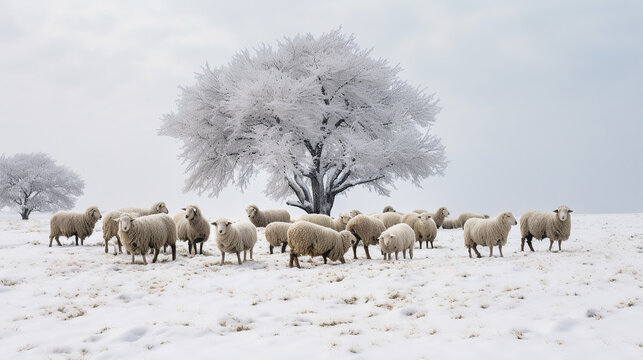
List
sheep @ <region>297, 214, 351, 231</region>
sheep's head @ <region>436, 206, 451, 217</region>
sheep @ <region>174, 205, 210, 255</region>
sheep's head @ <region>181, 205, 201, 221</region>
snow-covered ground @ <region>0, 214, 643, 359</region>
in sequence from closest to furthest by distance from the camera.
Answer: snow-covered ground @ <region>0, 214, 643, 359</region>, sheep's head @ <region>181, 205, 201, 221</region>, sheep @ <region>174, 205, 210, 255</region>, sheep @ <region>297, 214, 351, 231</region>, sheep's head @ <region>436, 206, 451, 217</region>

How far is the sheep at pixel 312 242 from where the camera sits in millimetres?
10578

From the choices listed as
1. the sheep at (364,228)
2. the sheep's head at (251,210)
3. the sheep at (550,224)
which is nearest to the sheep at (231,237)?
the sheep at (364,228)

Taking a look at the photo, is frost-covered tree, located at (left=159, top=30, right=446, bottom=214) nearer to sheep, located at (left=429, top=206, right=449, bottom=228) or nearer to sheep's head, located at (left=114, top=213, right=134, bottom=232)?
sheep, located at (left=429, top=206, right=449, bottom=228)

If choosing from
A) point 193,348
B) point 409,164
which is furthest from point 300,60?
point 193,348

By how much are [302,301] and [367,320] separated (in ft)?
4.85

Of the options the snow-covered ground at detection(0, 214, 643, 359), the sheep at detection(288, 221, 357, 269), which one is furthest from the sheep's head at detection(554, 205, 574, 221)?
the sheep at detection(288, 221, 357, 269)

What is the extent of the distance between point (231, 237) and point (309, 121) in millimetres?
14018

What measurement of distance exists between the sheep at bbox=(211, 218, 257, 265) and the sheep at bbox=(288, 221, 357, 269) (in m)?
1.37

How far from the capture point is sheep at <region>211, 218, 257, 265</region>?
35.3 ft

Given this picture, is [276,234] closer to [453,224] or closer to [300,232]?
[300,232]

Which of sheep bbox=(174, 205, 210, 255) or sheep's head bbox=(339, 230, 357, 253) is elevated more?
sheep bbox=(174, 205, 210, 255)

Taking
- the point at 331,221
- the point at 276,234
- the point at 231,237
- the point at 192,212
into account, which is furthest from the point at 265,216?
the point at 231,237

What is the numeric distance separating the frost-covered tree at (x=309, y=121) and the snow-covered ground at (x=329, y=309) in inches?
523

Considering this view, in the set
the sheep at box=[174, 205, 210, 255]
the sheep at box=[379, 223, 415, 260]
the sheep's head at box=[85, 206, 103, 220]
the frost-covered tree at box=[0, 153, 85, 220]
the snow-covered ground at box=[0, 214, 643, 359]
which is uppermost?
the frost-covered tree at box=[0, 153, 85, 220]
